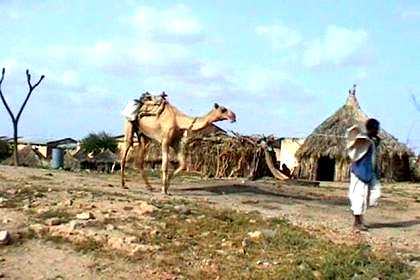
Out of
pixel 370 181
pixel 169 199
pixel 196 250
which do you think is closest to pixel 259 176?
pixel 169 199

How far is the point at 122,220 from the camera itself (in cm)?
1010

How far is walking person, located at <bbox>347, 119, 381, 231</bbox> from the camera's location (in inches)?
417

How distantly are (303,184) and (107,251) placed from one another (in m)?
13.1

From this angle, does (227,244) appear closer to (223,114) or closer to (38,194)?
(38,194)

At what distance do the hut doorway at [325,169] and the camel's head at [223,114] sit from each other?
61.6 feet

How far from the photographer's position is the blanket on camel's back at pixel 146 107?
15.2 metres

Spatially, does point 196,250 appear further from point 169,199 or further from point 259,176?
point 259,176

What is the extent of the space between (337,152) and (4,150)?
1565 centimetres

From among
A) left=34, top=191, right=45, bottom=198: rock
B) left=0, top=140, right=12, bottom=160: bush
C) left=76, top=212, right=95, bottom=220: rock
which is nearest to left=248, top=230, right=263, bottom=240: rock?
left=76, top=212, right=95, bottom=220: rock

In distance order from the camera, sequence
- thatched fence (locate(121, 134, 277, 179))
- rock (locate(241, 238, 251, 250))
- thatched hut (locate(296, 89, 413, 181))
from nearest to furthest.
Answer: rock (locate(241, 238, 251, 250))
thatched fence (locate(121, 134, 277, 179))
thatched hut (locate(296, 89, 413, 181))

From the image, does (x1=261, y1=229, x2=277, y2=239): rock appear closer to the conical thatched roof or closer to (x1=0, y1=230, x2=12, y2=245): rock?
(x1=0, y1=230, x2=12, y2=245): rock

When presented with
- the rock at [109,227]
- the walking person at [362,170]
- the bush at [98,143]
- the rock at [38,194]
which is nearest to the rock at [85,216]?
the rock at [109,227]

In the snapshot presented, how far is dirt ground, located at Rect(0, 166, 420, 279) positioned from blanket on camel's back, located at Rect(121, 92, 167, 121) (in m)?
1.48

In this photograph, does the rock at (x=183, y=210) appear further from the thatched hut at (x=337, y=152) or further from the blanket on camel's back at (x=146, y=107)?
the thatched hut at (x=337, y=152)
